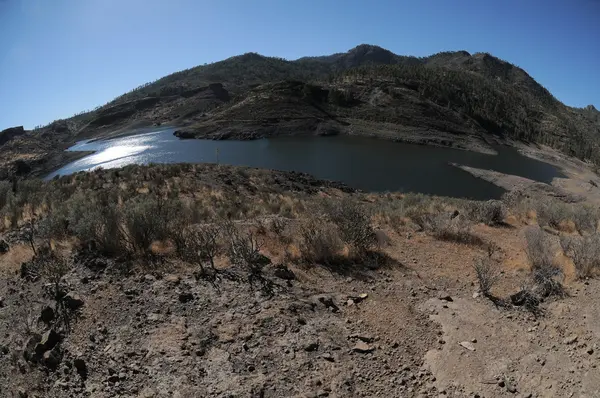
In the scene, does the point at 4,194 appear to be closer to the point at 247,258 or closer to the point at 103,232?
the point at 103,232

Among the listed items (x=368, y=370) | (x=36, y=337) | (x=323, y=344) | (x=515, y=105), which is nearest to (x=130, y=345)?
(x=36, y=337)

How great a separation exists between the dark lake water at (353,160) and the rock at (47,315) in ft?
107

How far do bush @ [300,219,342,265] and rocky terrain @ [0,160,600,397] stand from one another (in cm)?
3

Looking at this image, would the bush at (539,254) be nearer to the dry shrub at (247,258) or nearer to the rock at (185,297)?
the dry shrub at (247,258)

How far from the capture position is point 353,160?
160 ft

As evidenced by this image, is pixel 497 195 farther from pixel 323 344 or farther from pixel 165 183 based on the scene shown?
pixel 323 344

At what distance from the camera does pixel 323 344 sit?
486 cm

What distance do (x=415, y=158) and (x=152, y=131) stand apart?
2257 inches

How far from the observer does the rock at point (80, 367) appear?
14.5 ft

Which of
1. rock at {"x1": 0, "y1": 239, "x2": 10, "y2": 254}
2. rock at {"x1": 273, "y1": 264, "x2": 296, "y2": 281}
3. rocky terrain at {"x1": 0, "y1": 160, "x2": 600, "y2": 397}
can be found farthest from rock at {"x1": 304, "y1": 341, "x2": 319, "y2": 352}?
rock at {"x1": 0, "y1": 239, "x2": 10, "y2": 254}

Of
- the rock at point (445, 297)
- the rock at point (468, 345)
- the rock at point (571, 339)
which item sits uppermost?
the rock at point (445, 297)

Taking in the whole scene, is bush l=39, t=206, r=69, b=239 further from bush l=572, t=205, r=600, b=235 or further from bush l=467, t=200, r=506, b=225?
bush l=572, t=205, r=600, b=235

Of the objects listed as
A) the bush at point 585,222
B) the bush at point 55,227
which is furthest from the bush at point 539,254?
the bush at point 55,227

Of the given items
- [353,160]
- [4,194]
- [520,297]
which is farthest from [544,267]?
[353,160]
